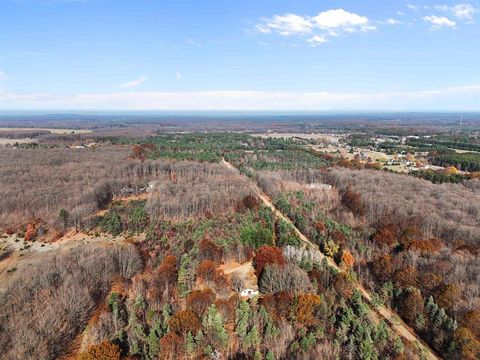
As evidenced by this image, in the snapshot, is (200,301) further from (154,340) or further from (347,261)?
(347,261)

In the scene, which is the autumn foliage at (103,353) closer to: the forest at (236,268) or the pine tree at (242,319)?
the forest at (236,268)

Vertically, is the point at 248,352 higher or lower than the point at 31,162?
lower

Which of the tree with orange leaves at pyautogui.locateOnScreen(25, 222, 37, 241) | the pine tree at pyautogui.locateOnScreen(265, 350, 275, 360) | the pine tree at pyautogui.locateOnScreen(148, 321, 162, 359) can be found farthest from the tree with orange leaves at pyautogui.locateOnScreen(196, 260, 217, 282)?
the tree with orange leaves at pyautogui.locateOnScreen(25, 222, 37, 241)

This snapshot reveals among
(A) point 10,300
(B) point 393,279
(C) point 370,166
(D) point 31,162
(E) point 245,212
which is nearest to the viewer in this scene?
Result: (A) point 10,300

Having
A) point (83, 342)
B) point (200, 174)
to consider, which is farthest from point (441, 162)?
point (83, 342)

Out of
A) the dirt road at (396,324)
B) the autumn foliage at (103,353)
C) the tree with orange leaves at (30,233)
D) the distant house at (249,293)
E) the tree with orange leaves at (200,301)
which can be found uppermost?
the autumn foliage at (103,353)

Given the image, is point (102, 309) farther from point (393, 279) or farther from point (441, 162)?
point (441, 162)

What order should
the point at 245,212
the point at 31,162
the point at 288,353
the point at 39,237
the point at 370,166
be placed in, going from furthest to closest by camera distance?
1. the point at 370,166
2. the point at 31,162
3. the point at 245,212
4. the point at 39,237
5. the point at 288,353

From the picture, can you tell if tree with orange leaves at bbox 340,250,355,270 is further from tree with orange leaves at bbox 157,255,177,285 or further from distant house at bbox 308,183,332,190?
distant house at bbox 308,183,332,190

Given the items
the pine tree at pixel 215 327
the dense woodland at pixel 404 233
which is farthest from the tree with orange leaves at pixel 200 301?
the dense woodland at pixel 404 233
